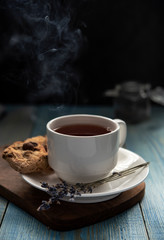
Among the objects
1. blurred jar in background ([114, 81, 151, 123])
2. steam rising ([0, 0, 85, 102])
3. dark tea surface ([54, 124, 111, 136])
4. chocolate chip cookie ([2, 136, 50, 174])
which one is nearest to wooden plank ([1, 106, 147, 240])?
chocolate chip cookie ([2, 136, 50, 174])

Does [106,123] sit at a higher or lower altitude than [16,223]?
higher

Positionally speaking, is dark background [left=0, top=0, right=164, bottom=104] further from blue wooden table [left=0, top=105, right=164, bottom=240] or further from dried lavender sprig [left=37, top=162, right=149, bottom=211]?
dried lavender sprig [left=37, top=162, right=149, bottom=211]

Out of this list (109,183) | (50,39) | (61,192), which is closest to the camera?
(61,192)

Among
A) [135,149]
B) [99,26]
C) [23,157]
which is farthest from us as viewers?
[99,26]

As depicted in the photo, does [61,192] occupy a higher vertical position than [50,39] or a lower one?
lower

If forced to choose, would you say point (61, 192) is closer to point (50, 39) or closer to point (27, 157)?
point (27, 157)

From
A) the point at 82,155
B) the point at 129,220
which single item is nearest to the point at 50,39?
the point at 82,155

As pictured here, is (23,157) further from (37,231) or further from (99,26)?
(99,26)

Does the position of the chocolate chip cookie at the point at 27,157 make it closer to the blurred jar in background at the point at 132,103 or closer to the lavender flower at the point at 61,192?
the lavender flower at the point at 61,192

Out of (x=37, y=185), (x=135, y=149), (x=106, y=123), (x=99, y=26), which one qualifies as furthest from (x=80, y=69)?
(x=37, y=185)
